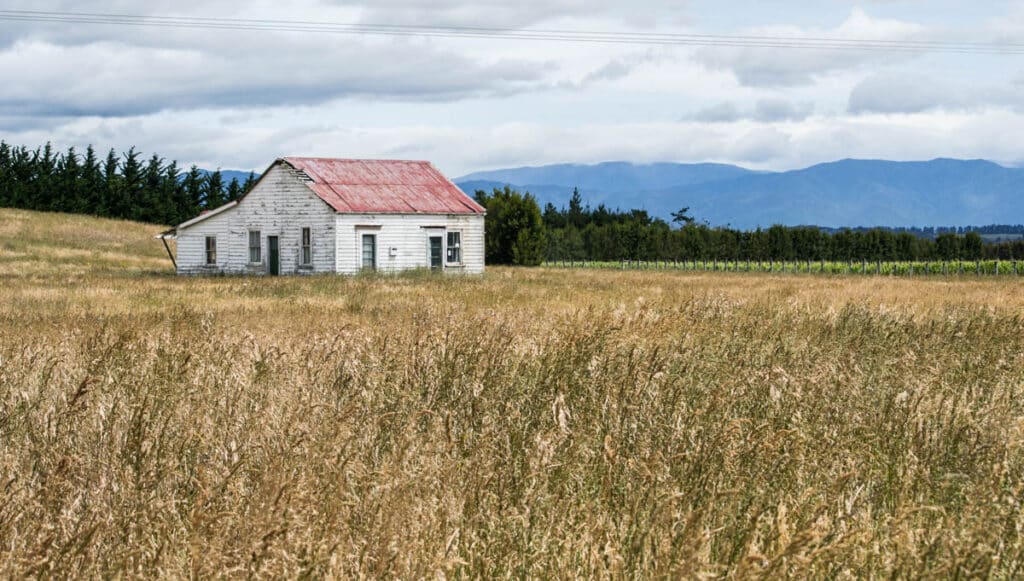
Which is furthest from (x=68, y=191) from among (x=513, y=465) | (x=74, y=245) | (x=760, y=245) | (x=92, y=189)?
(x=513, y=465)

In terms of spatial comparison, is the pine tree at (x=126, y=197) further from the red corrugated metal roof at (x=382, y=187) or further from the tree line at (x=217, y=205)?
the red corrugated metal roof at (x=382, y=187)

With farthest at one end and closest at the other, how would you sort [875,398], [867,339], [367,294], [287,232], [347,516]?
1. [287,232]
2. [367,294]
3. [867,339]
4. [875,398]
5. [347,516]

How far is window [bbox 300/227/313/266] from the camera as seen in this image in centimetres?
3708

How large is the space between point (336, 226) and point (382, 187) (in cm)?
377

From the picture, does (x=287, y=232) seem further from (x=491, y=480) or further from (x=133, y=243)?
(x=491, y=480)

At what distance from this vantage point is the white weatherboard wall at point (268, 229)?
121 ft

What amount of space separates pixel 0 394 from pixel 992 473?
5.80 metres

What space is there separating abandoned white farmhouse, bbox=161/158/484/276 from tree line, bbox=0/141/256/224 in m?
36.0

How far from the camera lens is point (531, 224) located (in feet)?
193

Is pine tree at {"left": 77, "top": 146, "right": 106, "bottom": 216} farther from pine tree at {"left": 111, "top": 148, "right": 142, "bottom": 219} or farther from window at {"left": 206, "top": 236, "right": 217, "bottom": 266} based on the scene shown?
window at {"left": 206, "top": 236, "right": 217, "bottom": 266}

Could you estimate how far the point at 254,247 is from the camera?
39.2 meters

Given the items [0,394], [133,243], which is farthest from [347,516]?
[133,243]

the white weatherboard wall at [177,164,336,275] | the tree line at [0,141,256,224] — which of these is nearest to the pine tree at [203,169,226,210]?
the tree line at [0,141,256,224]

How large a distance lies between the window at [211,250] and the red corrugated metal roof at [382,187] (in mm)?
5514
